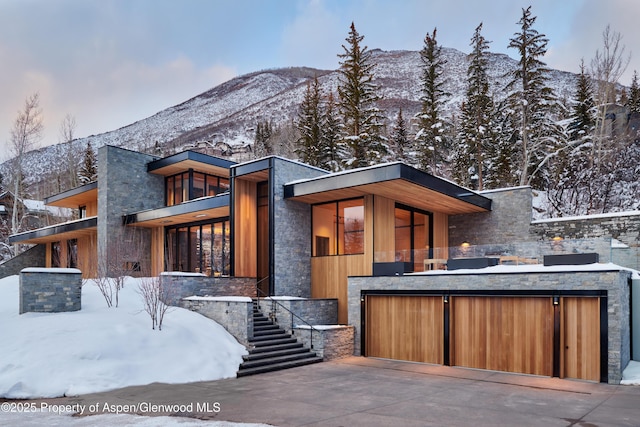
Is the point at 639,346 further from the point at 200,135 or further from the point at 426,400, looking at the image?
the point at 200,135

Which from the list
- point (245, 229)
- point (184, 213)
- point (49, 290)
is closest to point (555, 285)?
point (245, 229)

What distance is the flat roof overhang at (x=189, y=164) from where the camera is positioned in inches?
770

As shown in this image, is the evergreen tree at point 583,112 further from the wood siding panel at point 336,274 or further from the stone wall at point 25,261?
the stone wall at point 25,261

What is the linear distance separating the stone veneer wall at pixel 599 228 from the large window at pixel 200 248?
12.5 m

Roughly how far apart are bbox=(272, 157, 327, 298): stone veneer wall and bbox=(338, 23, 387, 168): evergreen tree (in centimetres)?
1188

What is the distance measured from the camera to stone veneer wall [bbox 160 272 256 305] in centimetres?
1307

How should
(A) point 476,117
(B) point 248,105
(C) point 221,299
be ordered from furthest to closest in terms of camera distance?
(B) point 248,105
(A) point 476,117
(C) point 221,299

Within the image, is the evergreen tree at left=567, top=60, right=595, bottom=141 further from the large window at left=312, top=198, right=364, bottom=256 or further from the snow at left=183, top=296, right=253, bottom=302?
the snow at left=183, top=296, right=253, bottom=302

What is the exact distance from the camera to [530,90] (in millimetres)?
24969

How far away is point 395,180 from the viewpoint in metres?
12.5

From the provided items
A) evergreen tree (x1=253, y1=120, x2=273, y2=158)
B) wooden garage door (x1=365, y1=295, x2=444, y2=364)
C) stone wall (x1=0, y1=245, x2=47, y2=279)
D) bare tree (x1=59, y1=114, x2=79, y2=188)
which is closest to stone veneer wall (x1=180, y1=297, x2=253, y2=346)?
wooden garage door (x1=365, y1=295, x2=444, y2=364)

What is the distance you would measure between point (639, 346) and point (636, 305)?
3.17ft

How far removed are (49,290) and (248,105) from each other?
3854 inches

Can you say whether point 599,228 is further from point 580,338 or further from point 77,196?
point 77,196
